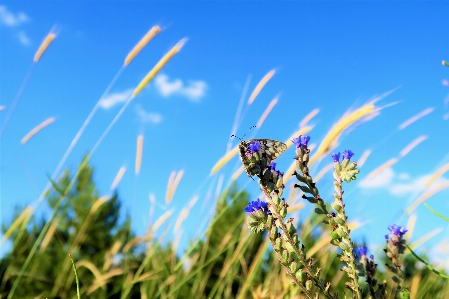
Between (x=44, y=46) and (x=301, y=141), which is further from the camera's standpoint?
(x=44, y=46)

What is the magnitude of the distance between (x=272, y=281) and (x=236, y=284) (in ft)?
31.2

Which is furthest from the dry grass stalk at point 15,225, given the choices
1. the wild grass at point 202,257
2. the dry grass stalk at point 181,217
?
the dry grass stalk at point 181,217

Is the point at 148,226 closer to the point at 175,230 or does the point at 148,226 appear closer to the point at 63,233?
the point at 175,230

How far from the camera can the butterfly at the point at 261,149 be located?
153 centimetres

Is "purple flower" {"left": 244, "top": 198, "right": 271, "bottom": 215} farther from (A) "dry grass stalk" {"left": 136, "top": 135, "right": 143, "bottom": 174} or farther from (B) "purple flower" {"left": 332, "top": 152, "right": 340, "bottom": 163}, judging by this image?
(A) "dry grass stalk" {"left": 136, "top": 135, "right": 143, "bottom": 174}

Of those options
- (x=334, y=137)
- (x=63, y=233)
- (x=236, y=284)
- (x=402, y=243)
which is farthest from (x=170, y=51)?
(x=63, y=233)

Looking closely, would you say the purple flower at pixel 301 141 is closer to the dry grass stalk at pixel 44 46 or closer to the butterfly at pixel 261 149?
the butterfly at pixel 261 149

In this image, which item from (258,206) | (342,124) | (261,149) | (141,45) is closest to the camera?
(258,206)

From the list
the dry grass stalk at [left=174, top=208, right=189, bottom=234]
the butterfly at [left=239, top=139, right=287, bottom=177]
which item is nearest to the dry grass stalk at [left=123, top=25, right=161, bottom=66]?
the dry grass stalk at [left=174, top=208, right=189, bottom=234]

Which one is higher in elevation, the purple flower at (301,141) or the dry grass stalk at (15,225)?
the purple flower at (301,141)

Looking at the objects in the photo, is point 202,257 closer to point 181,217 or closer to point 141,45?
point 181,217

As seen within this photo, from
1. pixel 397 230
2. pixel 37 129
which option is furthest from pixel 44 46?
pixel 397 230

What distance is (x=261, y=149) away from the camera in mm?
1558

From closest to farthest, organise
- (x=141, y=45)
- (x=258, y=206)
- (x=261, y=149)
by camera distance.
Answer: (x=258, y=206) → (x=261, y=149) → (x=141, y=45)
